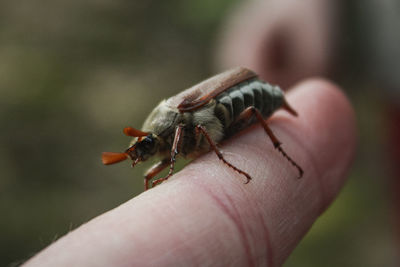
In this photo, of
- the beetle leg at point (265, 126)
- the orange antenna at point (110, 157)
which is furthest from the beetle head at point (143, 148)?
the beetle leg at point (265, 126)

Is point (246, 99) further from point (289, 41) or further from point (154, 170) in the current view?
point (289, 41)

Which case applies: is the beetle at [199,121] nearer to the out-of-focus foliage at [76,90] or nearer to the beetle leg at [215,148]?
the beetle leg at [215,148]

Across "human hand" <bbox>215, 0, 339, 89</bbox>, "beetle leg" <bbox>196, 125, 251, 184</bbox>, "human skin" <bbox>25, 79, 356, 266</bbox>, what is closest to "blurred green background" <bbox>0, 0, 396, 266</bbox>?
"human hand" <bbox>215, 0, 339, 89</bbox>

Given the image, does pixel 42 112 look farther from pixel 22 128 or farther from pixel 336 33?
pixel 336 33

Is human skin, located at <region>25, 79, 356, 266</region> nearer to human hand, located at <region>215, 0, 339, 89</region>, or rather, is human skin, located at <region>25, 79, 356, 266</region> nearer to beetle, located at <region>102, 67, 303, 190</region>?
beetle, located at <region>102, 67, 303, 190</region>

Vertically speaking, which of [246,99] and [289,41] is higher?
[246,99]

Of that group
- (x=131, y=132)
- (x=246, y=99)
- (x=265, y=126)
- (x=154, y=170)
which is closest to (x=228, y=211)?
(x=131, y=132)
